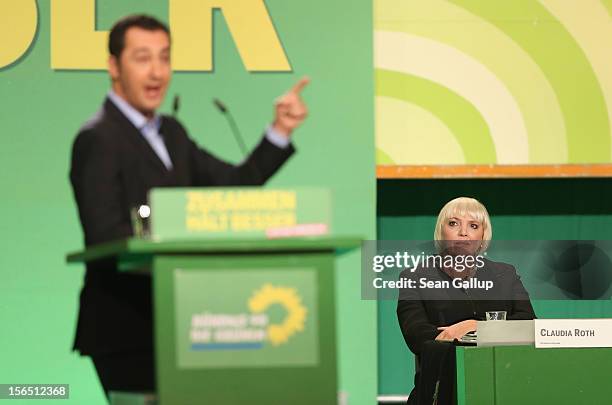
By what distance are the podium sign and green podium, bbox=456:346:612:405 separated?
69.9 inches

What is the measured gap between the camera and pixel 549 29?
20.1ft

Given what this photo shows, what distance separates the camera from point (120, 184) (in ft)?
11.0

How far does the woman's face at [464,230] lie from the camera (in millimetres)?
5199

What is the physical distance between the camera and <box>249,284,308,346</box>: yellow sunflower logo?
268 centimetres

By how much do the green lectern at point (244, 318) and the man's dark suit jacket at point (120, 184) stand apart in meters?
0.41

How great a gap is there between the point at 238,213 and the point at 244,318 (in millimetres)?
270

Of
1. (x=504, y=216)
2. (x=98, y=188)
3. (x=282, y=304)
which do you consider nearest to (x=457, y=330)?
(x=504, y=216)

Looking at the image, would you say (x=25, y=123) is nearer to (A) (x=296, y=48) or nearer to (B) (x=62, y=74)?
(B) (x=62, y=74)

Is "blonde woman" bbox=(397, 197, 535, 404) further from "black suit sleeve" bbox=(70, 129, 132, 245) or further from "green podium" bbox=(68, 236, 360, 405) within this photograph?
"green podium" bbox=(68, 236, 360, 405)

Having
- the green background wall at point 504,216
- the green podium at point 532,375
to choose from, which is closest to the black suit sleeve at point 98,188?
the green podium at point 532,375

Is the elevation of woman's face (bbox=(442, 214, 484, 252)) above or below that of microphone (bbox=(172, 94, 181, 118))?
below

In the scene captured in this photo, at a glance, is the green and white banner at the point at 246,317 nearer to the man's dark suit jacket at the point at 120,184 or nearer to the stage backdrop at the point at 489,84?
the man's dark suit jacket at the point at 120,184

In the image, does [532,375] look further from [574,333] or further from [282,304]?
[282,304]

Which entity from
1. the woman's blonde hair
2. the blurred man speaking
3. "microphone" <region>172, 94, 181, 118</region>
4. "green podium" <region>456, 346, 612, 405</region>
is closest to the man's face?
the blurred man speaking
